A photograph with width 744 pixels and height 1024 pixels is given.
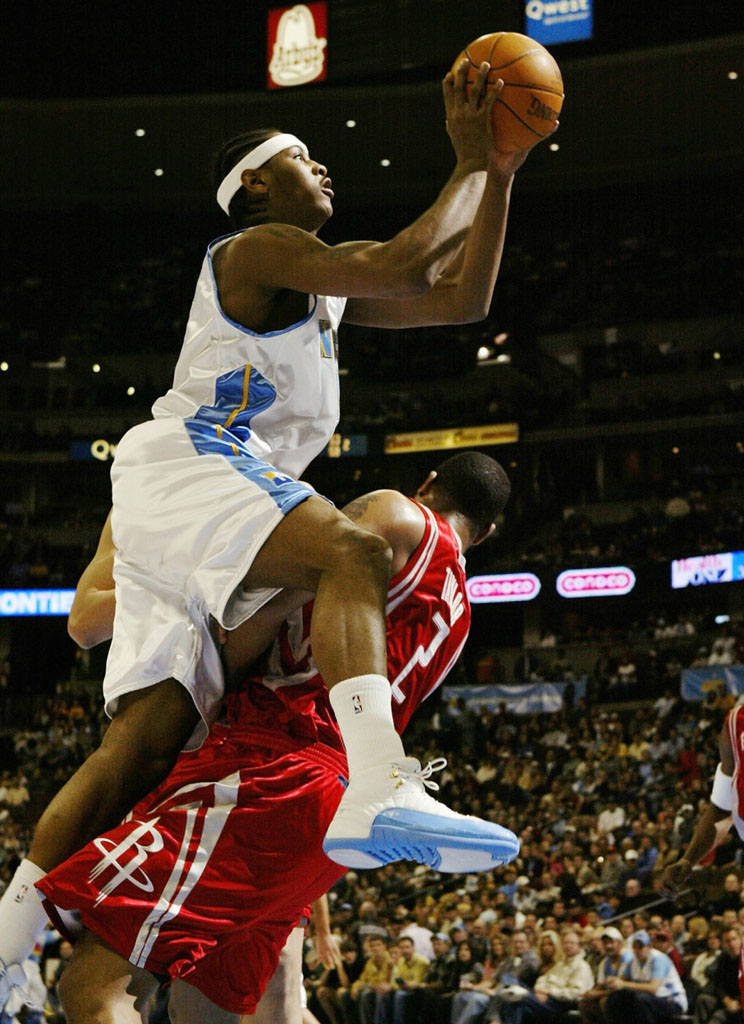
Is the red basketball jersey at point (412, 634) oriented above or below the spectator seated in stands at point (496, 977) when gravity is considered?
above

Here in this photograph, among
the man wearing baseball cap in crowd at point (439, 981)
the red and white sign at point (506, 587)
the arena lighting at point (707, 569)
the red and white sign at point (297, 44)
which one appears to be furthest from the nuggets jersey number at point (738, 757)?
the red and white sign at point (506, 587)

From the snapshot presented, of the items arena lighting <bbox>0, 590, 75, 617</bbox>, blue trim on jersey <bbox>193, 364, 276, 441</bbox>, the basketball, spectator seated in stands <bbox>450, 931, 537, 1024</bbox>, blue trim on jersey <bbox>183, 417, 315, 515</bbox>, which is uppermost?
the basketball

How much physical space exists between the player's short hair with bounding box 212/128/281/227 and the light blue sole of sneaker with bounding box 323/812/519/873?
6.30ft

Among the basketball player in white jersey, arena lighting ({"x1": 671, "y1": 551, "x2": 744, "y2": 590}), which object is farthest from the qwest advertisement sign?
the basketball player in white jersey

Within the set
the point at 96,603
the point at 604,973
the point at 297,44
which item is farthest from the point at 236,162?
the point at 297,44

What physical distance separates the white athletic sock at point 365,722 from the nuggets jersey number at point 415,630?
1.40ft

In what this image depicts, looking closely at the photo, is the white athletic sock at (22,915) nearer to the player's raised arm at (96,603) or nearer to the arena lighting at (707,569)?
the player's raised arm at (96,603)

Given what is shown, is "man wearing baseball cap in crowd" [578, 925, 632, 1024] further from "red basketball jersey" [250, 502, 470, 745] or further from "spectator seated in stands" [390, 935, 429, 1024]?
→ "red basketball jersey" [250, 502, 470, 745]

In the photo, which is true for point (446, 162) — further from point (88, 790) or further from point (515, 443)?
point (88, 790)

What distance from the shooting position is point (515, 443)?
27203 mm

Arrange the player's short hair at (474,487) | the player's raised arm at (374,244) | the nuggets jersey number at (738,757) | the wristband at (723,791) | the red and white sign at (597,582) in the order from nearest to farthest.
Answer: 1. the player's raised arm at (374,244)
2. the player's short hair at (474,487)
3. the nuggets jersey number at (738,757)
4. the wristband at (723,791)
5. the red and white sign at (597,582)

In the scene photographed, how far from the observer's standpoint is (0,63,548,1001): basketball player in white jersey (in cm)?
284

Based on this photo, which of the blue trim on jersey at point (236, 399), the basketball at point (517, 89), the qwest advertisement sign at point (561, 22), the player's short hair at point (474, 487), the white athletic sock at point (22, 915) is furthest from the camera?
the qwest advertisement sign at point (561, 22)

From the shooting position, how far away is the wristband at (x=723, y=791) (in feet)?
18.2
